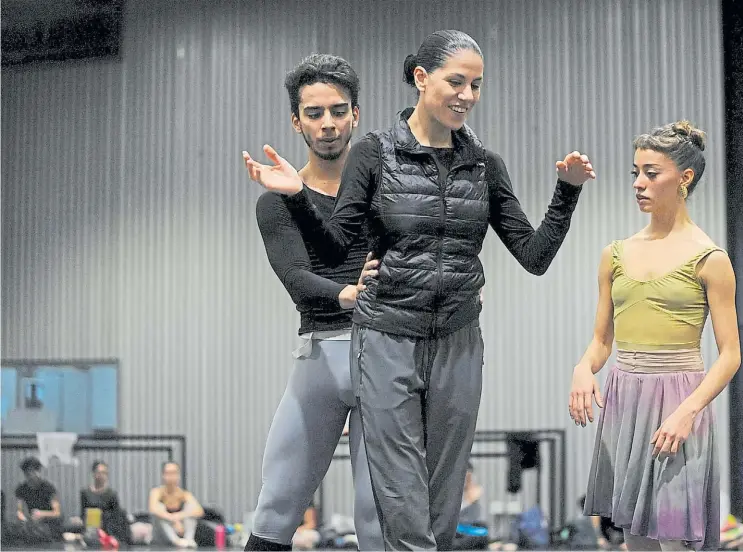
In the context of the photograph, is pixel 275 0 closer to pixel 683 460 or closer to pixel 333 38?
pixel 333 38

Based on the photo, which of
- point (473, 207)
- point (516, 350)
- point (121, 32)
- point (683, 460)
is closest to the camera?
point (473, 207)

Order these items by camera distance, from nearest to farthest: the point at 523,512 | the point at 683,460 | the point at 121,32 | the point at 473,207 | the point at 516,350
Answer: the point at 473,207 < the point at 683,460 < the point at 523,512 < the point at 516,350 < the point at 121,32

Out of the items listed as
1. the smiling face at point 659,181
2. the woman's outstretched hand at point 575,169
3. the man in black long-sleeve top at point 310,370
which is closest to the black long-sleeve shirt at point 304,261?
the man in black long-sleeve top at point 310,370

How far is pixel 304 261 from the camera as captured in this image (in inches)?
91.9

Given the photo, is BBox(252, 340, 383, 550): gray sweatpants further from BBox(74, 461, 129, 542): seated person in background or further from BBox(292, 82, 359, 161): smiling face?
BBox(74, 461, 129, 542): seated person in background

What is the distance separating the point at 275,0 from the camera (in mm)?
7473

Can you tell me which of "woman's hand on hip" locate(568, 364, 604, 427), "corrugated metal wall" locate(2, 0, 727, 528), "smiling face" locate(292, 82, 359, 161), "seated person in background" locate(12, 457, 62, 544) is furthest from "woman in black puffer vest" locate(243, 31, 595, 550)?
"seated person in background" locate(12, 457, 62, 544)

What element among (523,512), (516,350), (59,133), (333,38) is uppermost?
(333,38)

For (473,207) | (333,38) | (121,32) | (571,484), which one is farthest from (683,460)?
(121,32)

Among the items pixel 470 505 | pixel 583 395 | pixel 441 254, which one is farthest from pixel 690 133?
pixel 470 505

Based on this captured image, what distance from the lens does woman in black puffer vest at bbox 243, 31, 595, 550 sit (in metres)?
1.93

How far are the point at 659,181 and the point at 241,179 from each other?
18.1 ft

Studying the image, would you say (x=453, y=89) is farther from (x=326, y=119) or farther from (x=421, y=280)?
(x=326, y=119)

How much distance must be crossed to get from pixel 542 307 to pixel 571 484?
1.19 meters
